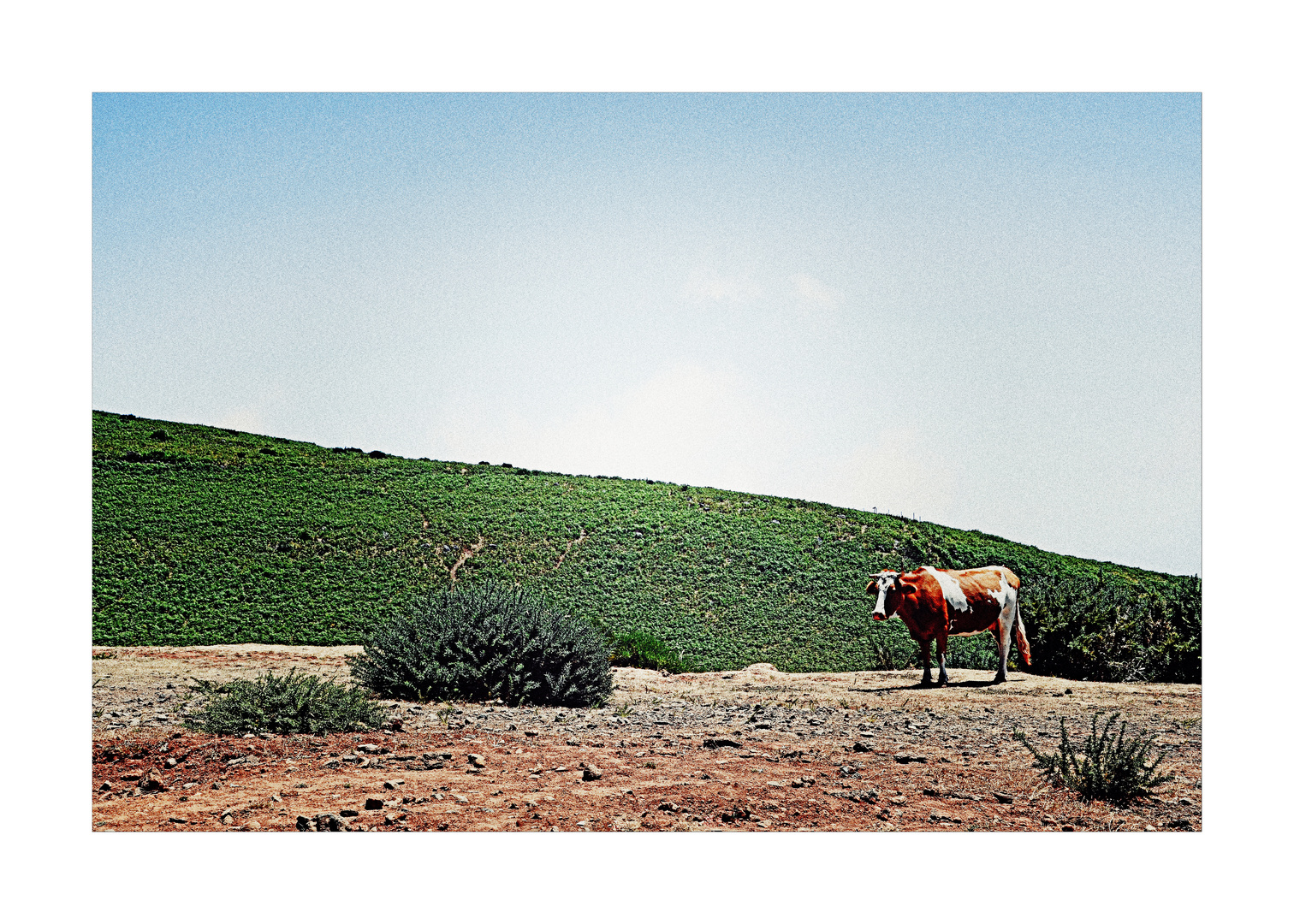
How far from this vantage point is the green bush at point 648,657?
42.6 ft

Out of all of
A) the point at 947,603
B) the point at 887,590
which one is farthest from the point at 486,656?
the point at 947,603

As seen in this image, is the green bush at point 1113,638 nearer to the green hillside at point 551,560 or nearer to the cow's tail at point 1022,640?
the green hillside at point 551,560

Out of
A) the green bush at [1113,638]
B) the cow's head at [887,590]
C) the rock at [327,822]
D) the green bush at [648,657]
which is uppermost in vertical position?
the cow's head at [887,590]

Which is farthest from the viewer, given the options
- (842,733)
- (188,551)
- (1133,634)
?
(188,551)

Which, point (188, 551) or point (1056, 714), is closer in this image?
point (1056, 714)

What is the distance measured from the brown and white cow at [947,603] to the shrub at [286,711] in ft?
15.6

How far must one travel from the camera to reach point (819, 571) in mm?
16922

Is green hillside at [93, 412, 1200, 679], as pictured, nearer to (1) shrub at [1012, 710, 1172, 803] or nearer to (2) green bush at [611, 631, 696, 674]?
(2) green bush at [611, 631, 696, 674]

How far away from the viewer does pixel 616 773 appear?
5309mm

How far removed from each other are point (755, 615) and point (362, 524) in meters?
7.41

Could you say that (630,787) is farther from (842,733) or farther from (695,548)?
(695,548)

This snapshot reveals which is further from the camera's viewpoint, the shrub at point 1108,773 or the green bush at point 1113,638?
the green bush at point 1113,638

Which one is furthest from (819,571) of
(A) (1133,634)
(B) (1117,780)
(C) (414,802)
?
(C) (414,802)

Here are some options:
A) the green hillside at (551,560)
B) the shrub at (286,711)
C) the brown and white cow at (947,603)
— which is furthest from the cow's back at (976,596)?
the shrub at (286,711)
